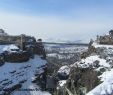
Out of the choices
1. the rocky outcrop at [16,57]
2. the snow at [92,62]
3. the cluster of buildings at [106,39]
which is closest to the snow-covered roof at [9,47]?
the rocky outcrop at [16,57]

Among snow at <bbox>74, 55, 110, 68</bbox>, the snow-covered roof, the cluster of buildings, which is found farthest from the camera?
the snow-covered roof

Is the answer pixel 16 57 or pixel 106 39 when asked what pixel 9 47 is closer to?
pixel 16 57

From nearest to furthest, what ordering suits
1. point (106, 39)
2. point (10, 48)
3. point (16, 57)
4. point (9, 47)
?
point (106, 39), point (16, 57), point (10, 48), point (9, 47)

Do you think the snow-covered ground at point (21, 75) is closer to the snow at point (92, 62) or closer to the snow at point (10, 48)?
the snow at point (10, 48)

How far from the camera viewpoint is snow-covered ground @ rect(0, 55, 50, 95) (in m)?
94.2

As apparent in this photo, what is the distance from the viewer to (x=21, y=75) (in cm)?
10350

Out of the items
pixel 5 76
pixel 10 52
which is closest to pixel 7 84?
pixel 5 76

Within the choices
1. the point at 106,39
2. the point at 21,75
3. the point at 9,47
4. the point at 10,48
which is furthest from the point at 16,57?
the point at 106,39

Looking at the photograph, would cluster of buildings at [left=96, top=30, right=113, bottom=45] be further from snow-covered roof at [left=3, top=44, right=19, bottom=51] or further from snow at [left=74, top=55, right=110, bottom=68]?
snow-covered roof at [left=3, top=44, right=19, bottom=51]

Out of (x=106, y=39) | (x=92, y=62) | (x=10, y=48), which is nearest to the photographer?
(x=92, y=62)

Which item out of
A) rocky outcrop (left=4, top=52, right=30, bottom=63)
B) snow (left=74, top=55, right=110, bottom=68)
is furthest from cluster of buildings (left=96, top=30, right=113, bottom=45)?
rocky outcrop (left=4, top=52, right=30, bottom=63)

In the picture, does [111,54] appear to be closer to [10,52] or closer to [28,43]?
[10,52]

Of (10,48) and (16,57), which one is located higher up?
(10,48)

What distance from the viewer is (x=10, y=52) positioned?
4240 inches
